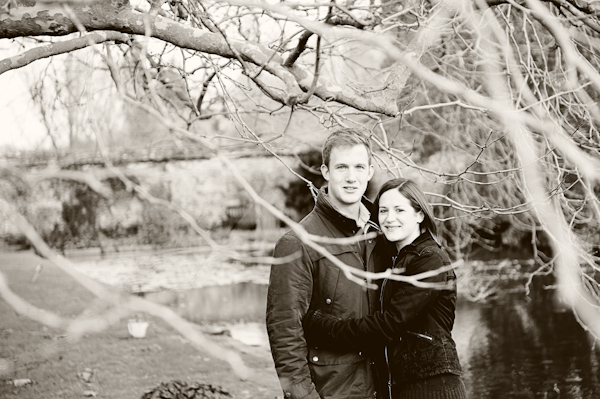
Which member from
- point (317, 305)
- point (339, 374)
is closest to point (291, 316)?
point (317, 305)

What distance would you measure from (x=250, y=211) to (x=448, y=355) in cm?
1647

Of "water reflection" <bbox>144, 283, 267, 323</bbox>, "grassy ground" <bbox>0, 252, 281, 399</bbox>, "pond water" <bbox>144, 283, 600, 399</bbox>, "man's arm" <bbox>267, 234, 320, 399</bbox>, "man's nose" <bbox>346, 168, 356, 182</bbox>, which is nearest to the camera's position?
"man's arm" <bbox>267, 234, 320, 399</bbox>

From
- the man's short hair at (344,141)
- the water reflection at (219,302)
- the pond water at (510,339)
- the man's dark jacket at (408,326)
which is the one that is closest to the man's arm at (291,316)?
the man's dark jacket at (408,326)

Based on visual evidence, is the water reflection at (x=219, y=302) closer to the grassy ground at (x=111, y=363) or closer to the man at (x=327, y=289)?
the grassy ground at (x=111, y=363)

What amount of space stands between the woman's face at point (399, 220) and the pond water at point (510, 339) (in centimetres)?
407

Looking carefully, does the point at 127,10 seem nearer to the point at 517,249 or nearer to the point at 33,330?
the point at 33,330

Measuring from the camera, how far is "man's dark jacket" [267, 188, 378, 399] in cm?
260

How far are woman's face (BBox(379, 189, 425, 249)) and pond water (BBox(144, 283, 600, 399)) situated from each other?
13.4 feet

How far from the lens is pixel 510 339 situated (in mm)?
8617

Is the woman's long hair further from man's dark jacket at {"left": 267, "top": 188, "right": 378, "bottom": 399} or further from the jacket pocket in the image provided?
the jacket pocket

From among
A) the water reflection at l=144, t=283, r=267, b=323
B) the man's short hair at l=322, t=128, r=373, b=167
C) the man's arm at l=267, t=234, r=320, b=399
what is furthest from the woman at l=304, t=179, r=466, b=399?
the water reflection at l=144, t=283, r=267, b=323

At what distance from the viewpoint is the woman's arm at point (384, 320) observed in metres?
2.63

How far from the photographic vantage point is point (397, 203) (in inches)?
110

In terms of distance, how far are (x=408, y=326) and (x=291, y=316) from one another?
1.55 ft
